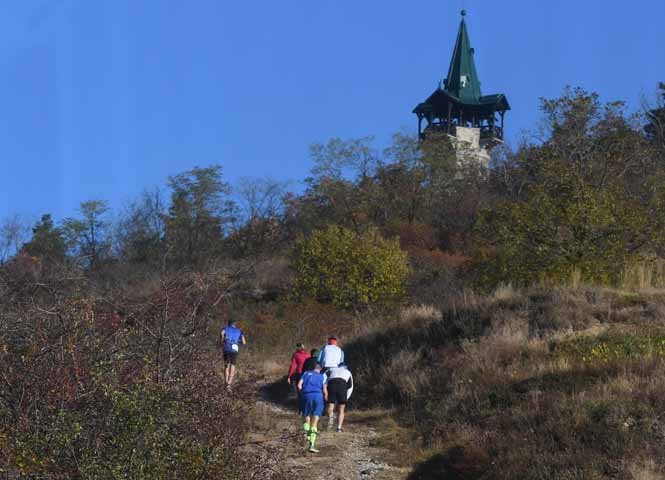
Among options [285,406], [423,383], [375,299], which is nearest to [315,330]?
[375,299]

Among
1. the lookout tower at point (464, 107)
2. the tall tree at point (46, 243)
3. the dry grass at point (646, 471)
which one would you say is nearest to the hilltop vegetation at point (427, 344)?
the dry grass at point (646, 471)

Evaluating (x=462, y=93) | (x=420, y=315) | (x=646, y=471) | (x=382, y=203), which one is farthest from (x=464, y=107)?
(x=646, y=471)

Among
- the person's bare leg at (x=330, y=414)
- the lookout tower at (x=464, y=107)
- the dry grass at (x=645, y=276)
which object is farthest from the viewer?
the lookout tower at (x=464, y=107)

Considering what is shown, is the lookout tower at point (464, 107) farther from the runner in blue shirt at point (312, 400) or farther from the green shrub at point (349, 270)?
the runner in blue shirt at point (312, 400)

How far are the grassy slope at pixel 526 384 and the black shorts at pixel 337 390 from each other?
3.58ft

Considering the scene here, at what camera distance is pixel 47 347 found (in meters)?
9.42

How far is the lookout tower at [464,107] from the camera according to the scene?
71875mm

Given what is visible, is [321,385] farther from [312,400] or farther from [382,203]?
[382,203]

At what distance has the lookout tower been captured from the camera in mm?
71875

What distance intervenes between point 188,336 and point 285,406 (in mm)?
9282

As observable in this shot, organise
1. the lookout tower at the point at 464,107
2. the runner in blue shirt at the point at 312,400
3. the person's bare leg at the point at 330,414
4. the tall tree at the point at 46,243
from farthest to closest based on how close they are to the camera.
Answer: the lookout tower at the point at 464,107 < the tall tree at the point at 46,243 < the person's bare leg at the point at 330,414 < the runner in blue shirt at the point at 312,400

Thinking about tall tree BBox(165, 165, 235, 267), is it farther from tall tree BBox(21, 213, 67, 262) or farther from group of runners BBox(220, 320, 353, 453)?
group of runners BBox(220, 320, 353, 453)

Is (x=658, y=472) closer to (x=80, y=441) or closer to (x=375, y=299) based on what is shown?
(x=80, y=441)

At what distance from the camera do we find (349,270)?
32500 millimetres
